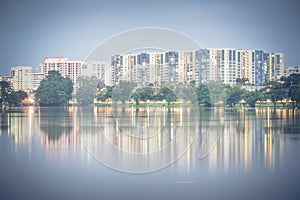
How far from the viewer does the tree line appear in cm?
4517

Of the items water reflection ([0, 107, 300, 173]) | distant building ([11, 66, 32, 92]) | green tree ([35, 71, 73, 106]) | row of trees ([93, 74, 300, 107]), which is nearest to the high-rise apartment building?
row of trees ([93, 74, 300, 107])

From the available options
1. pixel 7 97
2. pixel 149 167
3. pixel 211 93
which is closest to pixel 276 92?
pixel 211 93

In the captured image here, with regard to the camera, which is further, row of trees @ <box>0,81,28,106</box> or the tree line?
row of trees @ <box>0,81,28,106</box>

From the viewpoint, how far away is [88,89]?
163 feet

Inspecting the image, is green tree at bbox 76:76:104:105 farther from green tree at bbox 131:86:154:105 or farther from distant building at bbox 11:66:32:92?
distant building at bbox 11:66:32:92

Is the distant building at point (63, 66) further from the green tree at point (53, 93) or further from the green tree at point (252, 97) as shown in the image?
the green tree at point (252, 97)

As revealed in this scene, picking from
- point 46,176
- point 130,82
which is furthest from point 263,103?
point 46,176

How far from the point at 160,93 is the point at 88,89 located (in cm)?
782

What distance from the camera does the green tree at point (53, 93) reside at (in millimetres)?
54750

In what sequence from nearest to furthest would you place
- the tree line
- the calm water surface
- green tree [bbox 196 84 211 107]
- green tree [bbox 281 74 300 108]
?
the calm water surface
green tree [bbox 281 74 300 108]
green tree [bbox 196 84 211 107]
the tree line

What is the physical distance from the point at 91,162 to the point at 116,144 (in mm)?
2515

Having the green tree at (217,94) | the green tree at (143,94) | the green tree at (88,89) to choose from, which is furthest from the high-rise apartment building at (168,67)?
the green tree at (217,94)

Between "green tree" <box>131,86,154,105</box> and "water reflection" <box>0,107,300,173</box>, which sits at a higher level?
"green tree" <box>131,86,154,105</box>

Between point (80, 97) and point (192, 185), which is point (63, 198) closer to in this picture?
point (192, 185)
